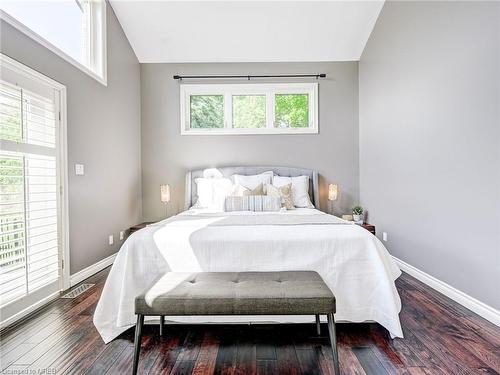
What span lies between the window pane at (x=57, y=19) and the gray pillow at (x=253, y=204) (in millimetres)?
2294

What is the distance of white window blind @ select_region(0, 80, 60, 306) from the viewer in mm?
2047

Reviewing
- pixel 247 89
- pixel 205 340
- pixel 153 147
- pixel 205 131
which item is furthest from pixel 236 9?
pixel 205 340

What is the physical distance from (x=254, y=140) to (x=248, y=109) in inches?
19.9

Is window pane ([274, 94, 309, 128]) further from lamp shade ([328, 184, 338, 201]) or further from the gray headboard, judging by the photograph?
lamp shade ([328, 184, 338, 201])

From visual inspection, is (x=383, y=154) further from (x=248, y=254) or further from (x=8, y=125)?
(x=8, y=125)

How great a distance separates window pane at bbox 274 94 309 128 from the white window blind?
2.97m

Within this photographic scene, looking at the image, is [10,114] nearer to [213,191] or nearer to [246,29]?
[213,191]

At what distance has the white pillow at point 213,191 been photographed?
3838 mm

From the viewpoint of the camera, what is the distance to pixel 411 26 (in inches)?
121

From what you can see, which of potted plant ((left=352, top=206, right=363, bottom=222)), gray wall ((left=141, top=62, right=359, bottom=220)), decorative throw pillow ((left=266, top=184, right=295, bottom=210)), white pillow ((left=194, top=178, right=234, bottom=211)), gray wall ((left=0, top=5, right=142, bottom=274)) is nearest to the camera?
gray wall ((left=0, top=5, right=142, bottom=274))

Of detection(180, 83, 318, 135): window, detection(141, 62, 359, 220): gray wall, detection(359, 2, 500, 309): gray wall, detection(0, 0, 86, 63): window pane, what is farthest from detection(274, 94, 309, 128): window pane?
detection(0, 0, 86, 63): window pane

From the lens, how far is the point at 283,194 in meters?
3.74

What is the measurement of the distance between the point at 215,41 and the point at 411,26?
97.9 inches

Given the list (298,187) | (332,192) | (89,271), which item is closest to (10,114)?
(89,271)
